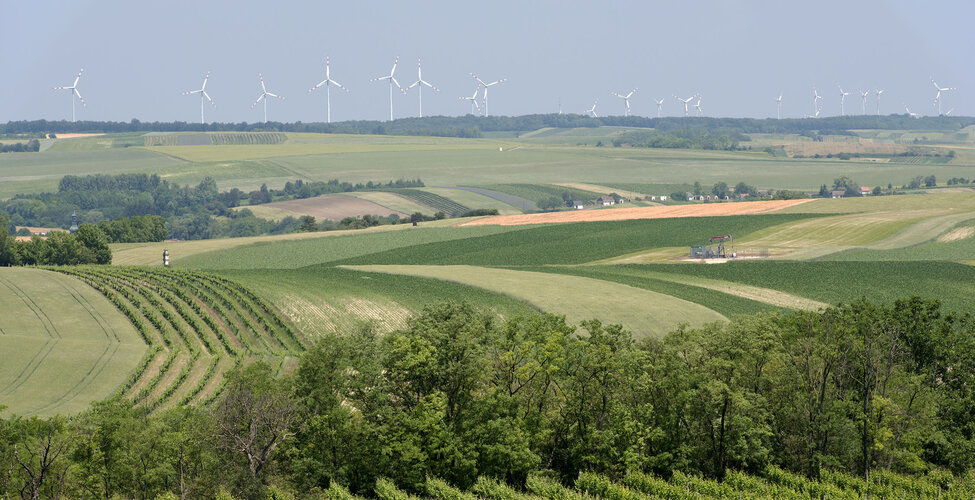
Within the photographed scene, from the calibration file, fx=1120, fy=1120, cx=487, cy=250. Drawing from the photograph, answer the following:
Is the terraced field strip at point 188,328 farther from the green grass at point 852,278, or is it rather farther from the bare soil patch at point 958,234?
the bare soil patch at point 958,234

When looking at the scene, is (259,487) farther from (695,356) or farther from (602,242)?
(602,242)

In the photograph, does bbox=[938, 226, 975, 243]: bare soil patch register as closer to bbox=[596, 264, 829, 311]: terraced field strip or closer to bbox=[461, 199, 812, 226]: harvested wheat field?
bbox=[461, 199, 812, 226]: harvested wheat field

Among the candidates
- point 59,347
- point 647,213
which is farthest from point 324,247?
point 59,347

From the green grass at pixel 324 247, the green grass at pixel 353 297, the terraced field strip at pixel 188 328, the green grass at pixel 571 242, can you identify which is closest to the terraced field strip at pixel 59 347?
the terraced field strip at pixel 188 328

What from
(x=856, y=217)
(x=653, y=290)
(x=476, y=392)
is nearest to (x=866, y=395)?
(x=476, y=392)

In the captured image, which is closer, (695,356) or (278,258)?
(695,356)

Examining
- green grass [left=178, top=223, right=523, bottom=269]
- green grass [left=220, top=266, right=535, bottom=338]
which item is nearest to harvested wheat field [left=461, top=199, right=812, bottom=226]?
green grass [left=178, top=223, right=523, bottom=269]

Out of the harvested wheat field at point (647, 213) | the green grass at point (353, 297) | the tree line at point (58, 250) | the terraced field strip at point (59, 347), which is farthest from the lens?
the harvested wheat field at point (647, 213)
